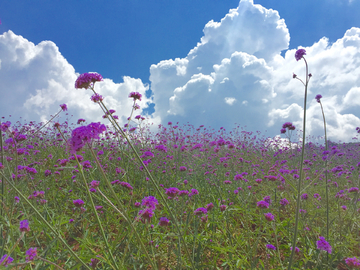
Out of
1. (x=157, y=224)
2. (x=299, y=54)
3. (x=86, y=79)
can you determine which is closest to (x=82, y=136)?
(x=86, y=79)

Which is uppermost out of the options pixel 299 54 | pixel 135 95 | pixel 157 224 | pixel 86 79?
pixel 299 54

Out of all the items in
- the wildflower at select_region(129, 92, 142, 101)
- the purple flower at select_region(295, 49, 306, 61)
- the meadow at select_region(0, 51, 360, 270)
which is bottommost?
the meadow at select_region(0, 51, 360, 270)

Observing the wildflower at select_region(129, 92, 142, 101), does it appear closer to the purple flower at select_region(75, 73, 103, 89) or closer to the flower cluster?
the purple flower at select_region(75, 73, 103, 89)

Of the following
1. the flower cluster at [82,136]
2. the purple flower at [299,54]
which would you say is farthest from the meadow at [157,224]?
the purple flower at [299,54]

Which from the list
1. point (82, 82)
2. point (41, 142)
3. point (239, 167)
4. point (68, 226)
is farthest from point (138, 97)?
point (41, 142)

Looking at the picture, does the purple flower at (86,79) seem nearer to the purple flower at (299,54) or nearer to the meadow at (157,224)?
the meadow at (157,224)

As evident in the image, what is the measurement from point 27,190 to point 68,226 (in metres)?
1.50

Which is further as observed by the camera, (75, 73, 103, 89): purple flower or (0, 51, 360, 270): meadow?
(75, 73, 103, 89): purple flower

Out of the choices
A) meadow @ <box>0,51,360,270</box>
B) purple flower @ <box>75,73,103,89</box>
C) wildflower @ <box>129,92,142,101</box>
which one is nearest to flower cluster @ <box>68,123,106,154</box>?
meadow @ <box>0,51,360,270</box>

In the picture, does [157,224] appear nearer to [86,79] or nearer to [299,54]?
[86,79]

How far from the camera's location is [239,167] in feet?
18.5

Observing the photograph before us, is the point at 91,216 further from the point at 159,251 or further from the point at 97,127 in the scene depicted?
the point at 97,127

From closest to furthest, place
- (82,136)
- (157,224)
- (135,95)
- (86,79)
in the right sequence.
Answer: (82,136)
(86,79)
(157,224)
(135,95)

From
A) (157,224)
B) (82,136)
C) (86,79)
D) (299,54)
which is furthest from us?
(157,224)
